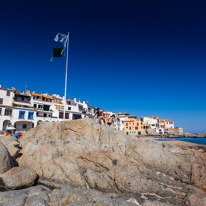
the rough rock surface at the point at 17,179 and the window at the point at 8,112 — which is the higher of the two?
the window at the point at 8,112

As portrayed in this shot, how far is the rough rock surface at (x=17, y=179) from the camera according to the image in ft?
35.6

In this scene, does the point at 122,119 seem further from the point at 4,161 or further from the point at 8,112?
the point at 4,161

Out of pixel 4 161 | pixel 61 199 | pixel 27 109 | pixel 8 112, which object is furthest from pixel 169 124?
pixel 61 199

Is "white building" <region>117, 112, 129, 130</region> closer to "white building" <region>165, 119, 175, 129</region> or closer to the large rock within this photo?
"white building" <region>165, 119, 175, 129</region>

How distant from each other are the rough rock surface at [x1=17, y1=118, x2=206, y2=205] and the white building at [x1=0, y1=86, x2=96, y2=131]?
2723 centimetres

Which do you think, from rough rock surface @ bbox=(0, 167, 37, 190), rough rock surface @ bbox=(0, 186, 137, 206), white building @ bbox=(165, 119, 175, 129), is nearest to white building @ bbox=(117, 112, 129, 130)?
white building @ bbox=(165, 119, 175, 129)

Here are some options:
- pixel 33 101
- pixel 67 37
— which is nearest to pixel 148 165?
pixel 67 37

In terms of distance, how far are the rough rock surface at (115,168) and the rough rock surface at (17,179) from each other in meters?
1.40

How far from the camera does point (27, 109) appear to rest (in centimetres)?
4822

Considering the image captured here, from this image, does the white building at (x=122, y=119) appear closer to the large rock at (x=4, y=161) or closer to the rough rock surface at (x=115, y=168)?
the rough rock surface at (x=115, y=168)

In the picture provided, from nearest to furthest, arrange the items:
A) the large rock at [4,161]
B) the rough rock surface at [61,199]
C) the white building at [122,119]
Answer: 1. the rough rock surface at [61,199]
2. the large rock at [4,161]
3. the white building at [122,119]

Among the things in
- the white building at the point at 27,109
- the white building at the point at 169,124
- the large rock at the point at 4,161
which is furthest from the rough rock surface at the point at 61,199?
the white building at the point at 169,124

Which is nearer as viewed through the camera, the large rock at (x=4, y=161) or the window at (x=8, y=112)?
the large rock at (x=4, y=161)

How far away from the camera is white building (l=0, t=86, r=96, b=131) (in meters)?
44.1
